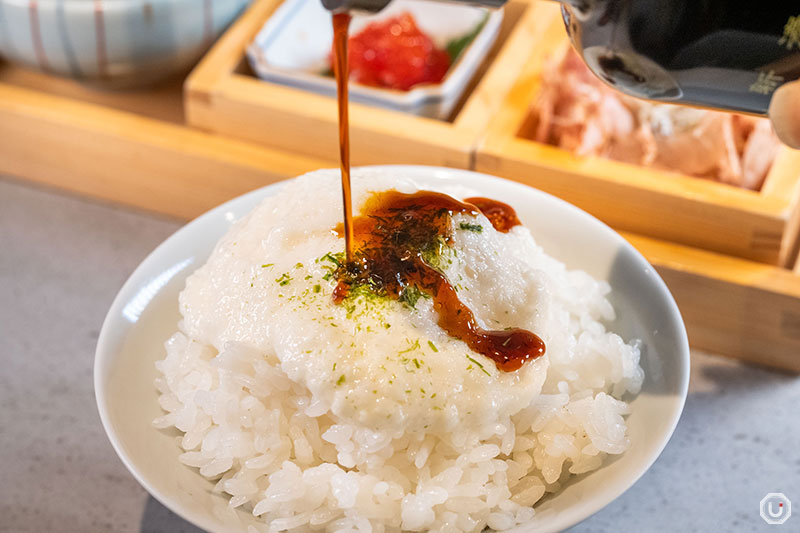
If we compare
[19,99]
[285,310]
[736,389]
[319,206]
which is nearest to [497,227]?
[319,206]

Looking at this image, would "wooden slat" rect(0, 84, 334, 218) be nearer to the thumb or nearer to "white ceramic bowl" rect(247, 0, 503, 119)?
"white ceramic bowl" rect(247, 0, 503, 119)

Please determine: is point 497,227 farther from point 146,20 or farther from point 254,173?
point 146,20

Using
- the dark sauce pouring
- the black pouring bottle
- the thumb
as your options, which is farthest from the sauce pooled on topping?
the thumb

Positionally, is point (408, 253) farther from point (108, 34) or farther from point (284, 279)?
point (108, 34)

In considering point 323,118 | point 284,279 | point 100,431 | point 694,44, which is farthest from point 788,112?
point 100,431

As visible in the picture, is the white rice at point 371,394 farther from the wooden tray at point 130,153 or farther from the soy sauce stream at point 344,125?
the wooden tray at point 130,153
